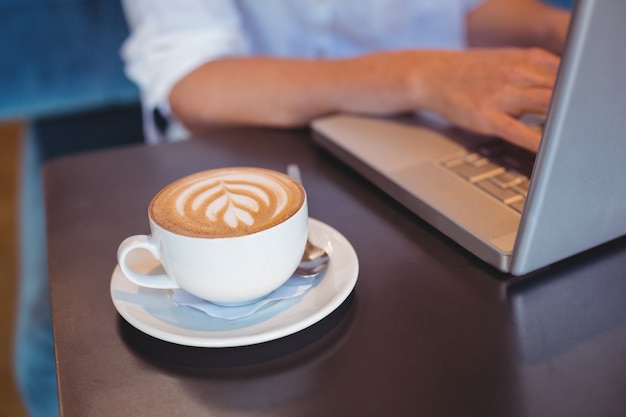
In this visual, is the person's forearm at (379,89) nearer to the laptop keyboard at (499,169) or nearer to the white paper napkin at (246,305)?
the laptop keyboard at (499,169)

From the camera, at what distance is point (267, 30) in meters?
1.03

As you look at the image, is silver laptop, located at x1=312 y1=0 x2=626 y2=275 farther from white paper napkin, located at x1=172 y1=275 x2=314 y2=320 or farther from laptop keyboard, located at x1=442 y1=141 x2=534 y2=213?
white paper napkin, located at x1=172 y1=275 x2=314 y2=320

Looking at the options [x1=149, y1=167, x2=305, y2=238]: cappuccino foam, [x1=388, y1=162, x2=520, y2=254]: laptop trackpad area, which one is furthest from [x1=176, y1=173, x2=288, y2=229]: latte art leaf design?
[x1=388, y1=162, x2=520, y2=254]: laptop trackpad area

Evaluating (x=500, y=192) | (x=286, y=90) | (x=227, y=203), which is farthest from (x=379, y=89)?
(x=227, y=203)

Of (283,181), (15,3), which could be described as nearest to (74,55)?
(15,3)

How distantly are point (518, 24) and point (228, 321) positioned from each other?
79 cm

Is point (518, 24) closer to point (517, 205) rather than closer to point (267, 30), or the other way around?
point (267, 30)

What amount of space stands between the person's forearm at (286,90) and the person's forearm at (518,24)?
321 millimetres

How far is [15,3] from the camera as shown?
125cm

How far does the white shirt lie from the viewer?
0.87 meters

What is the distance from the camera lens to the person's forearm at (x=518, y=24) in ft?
2.91

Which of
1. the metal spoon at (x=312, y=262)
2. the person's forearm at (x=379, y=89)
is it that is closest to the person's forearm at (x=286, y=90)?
the person's forearm at (x=379, y=89)

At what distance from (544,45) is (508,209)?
1.73ft

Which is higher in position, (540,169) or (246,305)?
(540,169)
